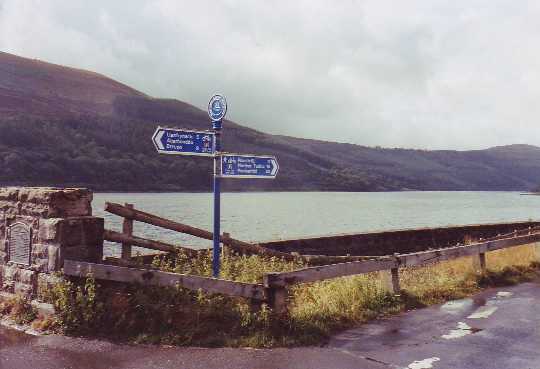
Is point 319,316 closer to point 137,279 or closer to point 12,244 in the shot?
point 137,279

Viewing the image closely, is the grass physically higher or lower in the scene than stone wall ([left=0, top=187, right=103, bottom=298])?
lower

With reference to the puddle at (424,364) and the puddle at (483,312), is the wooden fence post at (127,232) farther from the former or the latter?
the puddle at (483,312)

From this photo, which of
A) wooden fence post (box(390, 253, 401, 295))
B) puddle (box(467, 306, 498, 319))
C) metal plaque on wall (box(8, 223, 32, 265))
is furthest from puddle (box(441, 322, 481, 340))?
metal plaque on wall (box(8, 223, 32, 265))

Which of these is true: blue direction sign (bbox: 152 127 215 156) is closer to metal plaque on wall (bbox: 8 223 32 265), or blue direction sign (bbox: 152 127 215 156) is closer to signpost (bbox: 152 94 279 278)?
signpost (bbox: 152 94 279 278)

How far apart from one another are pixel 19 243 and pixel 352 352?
5069 mm

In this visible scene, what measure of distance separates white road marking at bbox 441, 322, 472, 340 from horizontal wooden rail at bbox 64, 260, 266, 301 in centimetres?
279

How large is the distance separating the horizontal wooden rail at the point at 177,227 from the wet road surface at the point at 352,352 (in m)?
2.39

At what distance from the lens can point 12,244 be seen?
24.7 ft

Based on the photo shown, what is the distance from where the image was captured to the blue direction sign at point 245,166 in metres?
7.84

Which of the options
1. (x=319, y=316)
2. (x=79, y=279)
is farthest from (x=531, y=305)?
(x=79, y=279)

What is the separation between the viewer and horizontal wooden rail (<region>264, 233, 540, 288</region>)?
6872 millimetres

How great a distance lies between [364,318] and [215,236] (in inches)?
104

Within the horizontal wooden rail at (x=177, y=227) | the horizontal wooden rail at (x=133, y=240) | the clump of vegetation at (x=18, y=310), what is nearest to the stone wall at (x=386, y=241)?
the horizontal wooden rail at (x=177, y=227)

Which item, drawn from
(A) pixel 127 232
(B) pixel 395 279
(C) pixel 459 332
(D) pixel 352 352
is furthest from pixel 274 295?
(A) pixel 127 232
